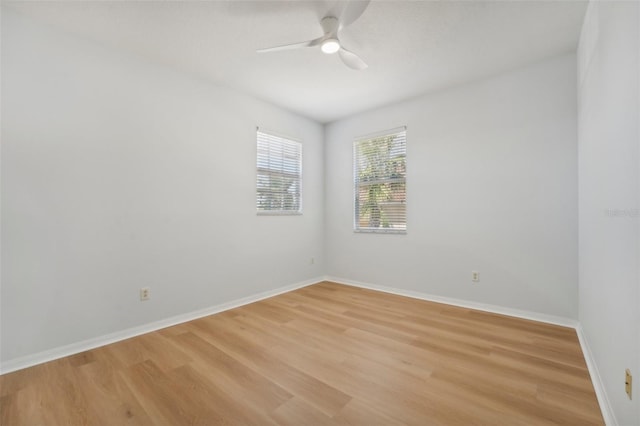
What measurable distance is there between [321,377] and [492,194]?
270 centimetres

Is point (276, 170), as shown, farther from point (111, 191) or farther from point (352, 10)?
point (352, 10)

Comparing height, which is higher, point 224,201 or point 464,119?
point 464,119

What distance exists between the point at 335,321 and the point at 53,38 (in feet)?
11.6

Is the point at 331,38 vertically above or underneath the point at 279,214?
above

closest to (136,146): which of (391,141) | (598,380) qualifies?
(391,141)

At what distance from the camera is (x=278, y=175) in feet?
13.3

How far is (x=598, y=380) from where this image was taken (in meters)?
1.70

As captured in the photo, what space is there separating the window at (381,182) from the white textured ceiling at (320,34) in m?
0.95

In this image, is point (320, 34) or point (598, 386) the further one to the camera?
point (320, 34)

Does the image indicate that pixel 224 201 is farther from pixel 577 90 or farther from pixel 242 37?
pixel 577 90

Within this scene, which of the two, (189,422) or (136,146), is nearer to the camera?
(189,422)

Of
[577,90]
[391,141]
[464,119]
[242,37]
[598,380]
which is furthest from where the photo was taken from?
[391,141]

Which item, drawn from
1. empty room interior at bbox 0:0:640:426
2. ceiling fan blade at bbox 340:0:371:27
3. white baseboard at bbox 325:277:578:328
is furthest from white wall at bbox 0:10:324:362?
ceiling fan blade at bbox 340:0:371:27

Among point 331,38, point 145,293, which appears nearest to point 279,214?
point 145,293
